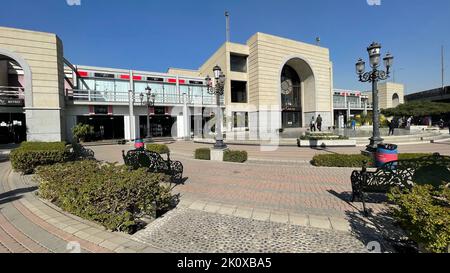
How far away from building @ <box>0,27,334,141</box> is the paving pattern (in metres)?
20.8

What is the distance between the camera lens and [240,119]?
31500 millimetres

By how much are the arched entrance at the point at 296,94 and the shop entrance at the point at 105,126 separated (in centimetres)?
2659

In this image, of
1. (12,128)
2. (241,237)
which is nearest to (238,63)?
(12,128)

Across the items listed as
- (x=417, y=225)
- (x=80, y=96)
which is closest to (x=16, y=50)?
(x=80, y=96)

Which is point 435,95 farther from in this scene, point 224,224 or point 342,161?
point 224,224

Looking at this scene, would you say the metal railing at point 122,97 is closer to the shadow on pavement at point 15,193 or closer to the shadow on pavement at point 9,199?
the shadow on pavement at point 15,193

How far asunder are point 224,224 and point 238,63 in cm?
3262

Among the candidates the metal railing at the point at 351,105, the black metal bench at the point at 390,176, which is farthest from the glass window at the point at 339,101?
the black metal bench at the point at 390,176

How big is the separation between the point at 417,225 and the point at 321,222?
5.22 feet

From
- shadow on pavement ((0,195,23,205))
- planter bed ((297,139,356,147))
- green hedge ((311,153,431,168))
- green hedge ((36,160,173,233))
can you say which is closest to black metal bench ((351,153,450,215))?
green hedge ((311,153,431,168))

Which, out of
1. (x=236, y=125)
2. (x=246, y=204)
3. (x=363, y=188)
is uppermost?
(x=236, y=125)

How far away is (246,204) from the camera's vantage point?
4867 millimetres

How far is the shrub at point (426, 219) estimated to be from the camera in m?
2.10
